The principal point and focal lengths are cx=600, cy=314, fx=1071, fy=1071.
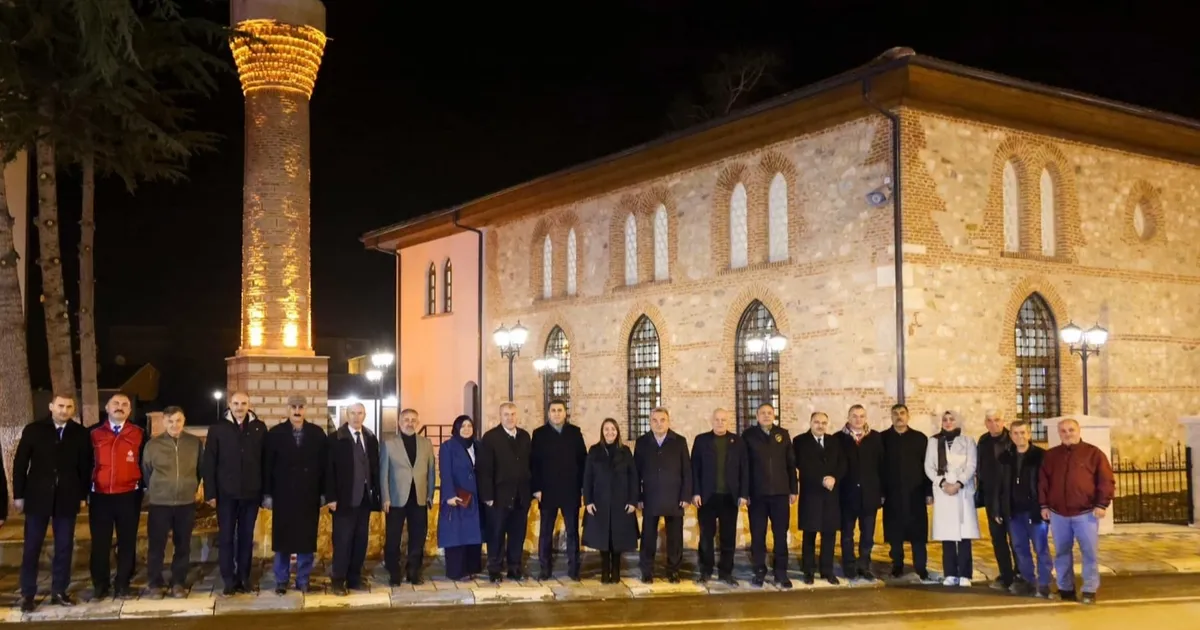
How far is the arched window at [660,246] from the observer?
22016mm

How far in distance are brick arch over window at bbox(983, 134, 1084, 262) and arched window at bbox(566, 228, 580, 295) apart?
10.2 meters

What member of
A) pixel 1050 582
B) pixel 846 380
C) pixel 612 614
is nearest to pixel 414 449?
pixel 612 614

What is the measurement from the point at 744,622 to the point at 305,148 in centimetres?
1350

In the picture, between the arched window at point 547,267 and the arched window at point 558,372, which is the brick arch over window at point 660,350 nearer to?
the arched window at point 558,372

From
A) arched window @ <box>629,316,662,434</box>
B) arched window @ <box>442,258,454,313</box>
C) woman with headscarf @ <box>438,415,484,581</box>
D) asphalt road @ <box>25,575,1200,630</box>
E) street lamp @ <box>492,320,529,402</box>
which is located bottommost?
asphalt road @ <box>25,575,1200,630</box>

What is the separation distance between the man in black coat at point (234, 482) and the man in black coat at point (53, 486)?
110 centimetres

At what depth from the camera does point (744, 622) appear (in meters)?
8.78

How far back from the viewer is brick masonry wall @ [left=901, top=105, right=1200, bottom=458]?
655 inches

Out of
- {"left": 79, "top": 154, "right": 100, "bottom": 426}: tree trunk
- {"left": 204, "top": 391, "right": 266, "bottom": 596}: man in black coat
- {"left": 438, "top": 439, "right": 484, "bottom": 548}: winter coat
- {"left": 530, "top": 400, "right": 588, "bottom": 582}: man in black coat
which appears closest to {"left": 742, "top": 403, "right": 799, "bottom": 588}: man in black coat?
{"left": 530, "top": 400, "right": 588, "bottom": 582}: man in black coat

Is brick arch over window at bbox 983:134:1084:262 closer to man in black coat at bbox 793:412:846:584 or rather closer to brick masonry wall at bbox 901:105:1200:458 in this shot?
brick masonry wall at bbox 901:105:1200:458

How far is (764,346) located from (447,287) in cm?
1337

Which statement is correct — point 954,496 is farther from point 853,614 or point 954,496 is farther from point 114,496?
Result: point 114,496

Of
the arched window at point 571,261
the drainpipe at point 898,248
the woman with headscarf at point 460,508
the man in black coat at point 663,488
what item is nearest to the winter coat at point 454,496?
the woman with headscarf at point 460,508

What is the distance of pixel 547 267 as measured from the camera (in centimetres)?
2586
